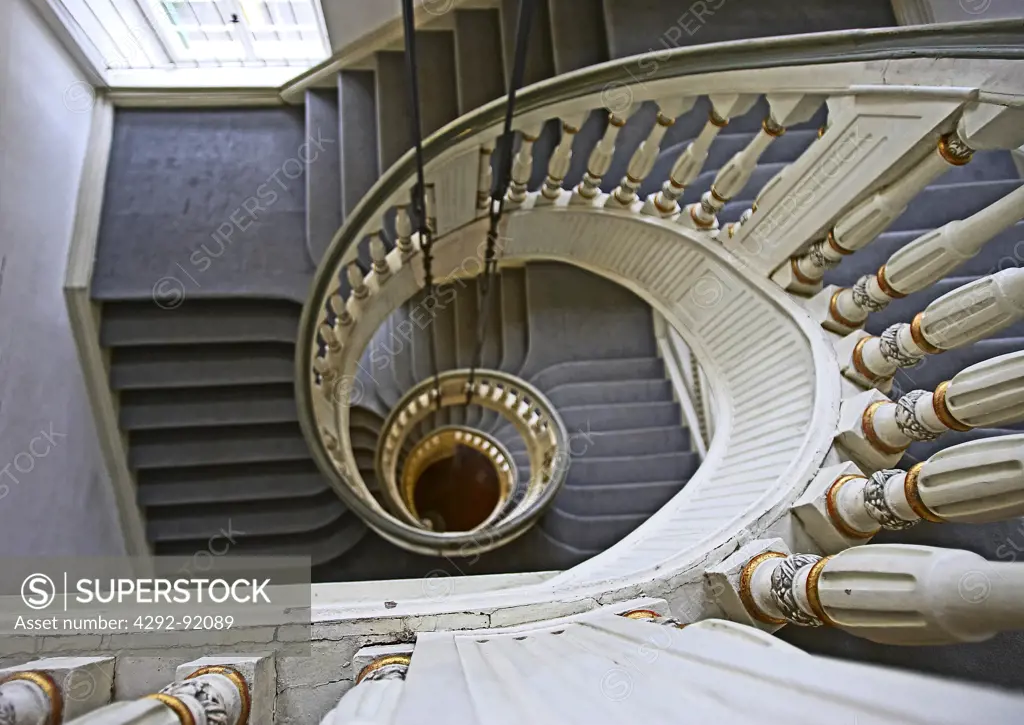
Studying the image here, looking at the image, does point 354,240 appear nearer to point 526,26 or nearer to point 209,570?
point 526,26

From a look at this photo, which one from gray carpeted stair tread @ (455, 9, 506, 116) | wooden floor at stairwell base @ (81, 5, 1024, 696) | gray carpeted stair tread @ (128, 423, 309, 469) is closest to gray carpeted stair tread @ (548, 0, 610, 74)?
wooden floor at stairwell base @ (81, 5, 1024, 696)

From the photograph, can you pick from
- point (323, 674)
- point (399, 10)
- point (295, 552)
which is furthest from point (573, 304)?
point (323, 674)

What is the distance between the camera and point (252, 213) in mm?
Result: 4750

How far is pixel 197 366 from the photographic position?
15.2 ft

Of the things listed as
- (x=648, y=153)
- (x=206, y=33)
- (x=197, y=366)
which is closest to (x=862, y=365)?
(x=648, y=153)

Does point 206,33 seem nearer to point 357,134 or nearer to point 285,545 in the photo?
point 357,134

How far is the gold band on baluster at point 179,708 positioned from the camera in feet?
3.54

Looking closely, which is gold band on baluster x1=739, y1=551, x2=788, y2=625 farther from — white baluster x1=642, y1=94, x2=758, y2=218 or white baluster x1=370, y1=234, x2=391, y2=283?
white baluster x1=370, y1=234, x2=391, y2=283

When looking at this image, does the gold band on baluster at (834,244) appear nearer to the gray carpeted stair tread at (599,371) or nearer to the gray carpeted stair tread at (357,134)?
the gray carpeted stair tread at (357,134)

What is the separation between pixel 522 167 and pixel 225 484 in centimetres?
326

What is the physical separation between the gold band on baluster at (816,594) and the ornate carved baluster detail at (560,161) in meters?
2.52

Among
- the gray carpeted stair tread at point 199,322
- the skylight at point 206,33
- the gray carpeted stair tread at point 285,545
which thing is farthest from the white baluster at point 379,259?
the gray carpeted stair tread at point 285,545

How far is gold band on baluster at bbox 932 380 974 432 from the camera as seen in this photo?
1690 millimetres

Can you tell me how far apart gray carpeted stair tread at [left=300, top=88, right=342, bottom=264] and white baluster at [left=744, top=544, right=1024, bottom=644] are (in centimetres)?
390
